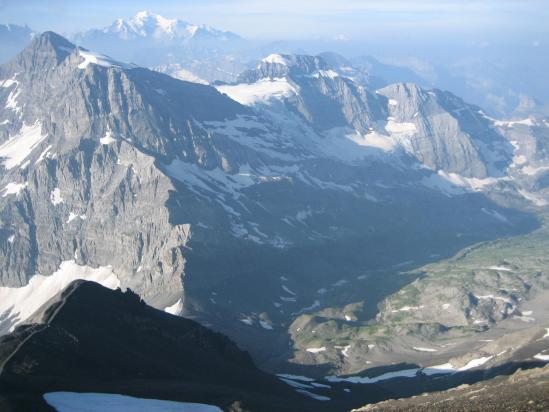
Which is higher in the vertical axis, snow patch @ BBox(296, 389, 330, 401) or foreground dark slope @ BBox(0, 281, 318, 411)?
foreground dark slope @ BBox(0, 281, 318, 411)

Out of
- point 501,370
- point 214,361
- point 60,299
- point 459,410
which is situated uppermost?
point 459,410

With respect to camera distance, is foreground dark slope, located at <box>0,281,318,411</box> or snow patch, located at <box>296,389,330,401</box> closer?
foreground dark slope, located at <box>0,281,318,411</box>

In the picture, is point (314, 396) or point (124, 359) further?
point (314, 396)

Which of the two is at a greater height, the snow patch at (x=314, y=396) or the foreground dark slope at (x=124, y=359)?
the foreground dark slope at (x=124, y=359)

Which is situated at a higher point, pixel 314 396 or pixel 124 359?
pixel 124 359

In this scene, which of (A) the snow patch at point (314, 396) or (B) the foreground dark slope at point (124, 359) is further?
(A) the snow patch at point (314, 396)

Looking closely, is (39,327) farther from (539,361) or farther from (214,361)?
(539,361)

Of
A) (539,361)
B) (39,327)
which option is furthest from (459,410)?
(539,361)

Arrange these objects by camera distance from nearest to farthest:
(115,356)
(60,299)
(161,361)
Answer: (115,356)
(161,361)
(60,299)
